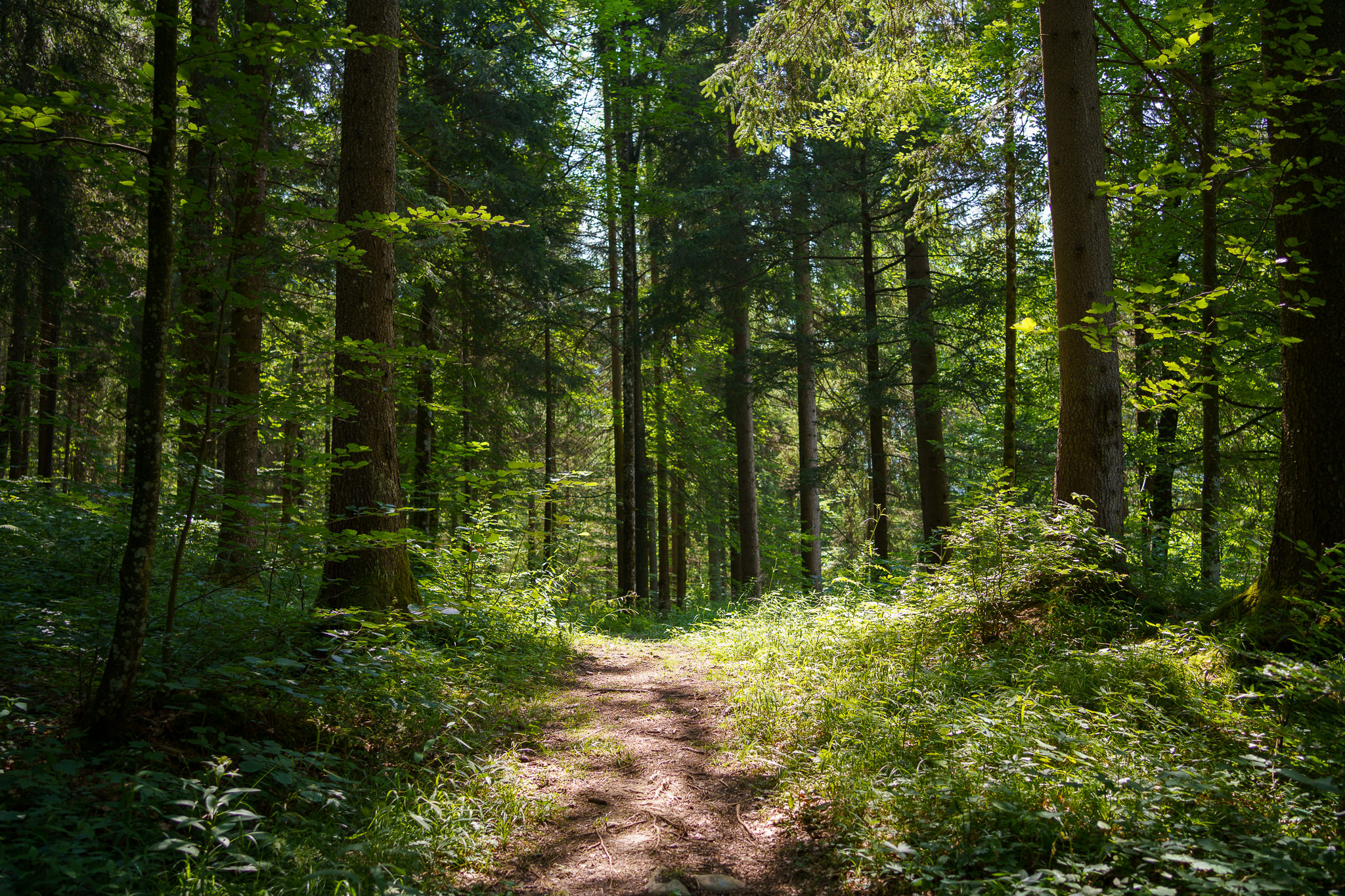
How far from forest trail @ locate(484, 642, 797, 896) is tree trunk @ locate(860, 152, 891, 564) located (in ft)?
27.1

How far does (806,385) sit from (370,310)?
9.90m

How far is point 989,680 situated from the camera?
4605 millimetres

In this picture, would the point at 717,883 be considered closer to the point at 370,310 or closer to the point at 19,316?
the point at 370,310

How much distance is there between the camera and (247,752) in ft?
10.8

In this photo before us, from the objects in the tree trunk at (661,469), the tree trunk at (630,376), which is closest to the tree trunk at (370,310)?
the tree trunk at (630,376)

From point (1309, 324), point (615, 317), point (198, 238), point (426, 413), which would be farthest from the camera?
point (615, 317)

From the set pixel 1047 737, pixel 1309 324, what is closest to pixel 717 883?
pixel 1047 737

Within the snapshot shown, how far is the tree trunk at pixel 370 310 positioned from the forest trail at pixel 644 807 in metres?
2.13

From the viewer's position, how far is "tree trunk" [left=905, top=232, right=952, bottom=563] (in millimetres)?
11945

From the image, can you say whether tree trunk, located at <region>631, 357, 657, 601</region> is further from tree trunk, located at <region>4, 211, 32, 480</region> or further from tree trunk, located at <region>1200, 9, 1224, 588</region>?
tree trunk, located at <region>4, 211, 32, 480</region>

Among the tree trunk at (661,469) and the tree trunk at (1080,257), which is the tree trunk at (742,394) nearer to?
the tree trunk at (661,469)

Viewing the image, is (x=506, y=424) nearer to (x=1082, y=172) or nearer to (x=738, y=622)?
(x=738, y=622)

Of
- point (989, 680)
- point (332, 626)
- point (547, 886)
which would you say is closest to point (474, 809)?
point (547, 886)

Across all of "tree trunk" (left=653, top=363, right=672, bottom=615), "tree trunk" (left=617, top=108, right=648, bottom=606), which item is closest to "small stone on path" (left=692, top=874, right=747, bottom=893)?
"tree trunk" (left=617, top=108, right=648, bottom=606)
